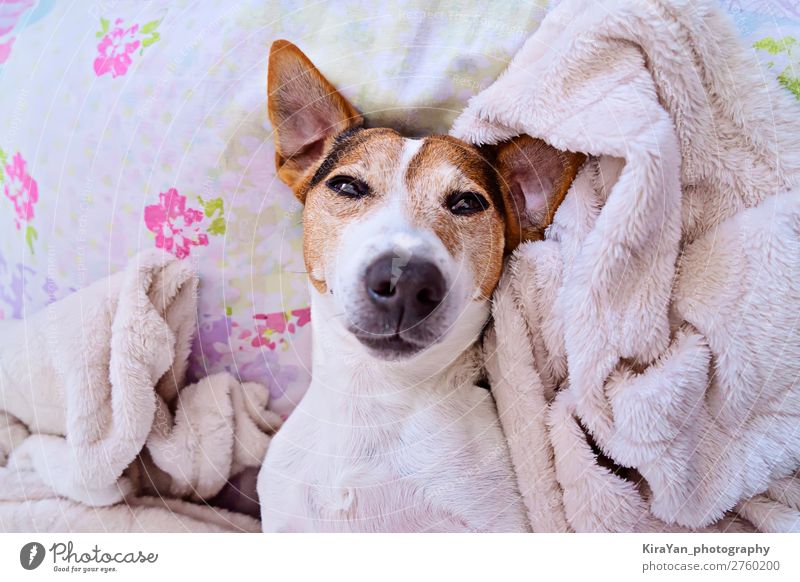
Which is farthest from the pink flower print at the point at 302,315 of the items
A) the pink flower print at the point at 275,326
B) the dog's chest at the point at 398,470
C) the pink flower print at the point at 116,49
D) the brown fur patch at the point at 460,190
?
the pink flower print at the point at 116,49

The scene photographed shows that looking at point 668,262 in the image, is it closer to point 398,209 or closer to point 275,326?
point 398,209

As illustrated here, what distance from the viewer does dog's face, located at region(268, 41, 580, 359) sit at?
660 millimetres

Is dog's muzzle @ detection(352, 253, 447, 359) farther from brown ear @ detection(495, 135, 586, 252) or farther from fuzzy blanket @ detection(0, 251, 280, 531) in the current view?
fuzzy blanket @ detection(0, 251, 280, 531)

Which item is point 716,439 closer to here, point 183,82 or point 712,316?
point 712,316

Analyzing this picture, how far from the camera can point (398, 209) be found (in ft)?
2.27

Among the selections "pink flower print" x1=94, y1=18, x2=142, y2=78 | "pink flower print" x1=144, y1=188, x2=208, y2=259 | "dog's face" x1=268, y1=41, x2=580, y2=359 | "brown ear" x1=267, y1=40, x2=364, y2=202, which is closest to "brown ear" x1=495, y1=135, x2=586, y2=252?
"dog's face" x1=268, y1=41, x2=580, y2=359

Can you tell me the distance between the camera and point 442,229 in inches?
27.2

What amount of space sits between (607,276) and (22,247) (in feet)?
2.71

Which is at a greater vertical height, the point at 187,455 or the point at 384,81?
the point at 384,81

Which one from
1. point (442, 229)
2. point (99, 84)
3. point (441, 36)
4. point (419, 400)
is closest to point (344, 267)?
point (442, 229)

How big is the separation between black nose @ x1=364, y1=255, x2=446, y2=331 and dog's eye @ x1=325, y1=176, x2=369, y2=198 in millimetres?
126

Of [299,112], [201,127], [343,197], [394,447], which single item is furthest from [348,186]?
[394,447]
